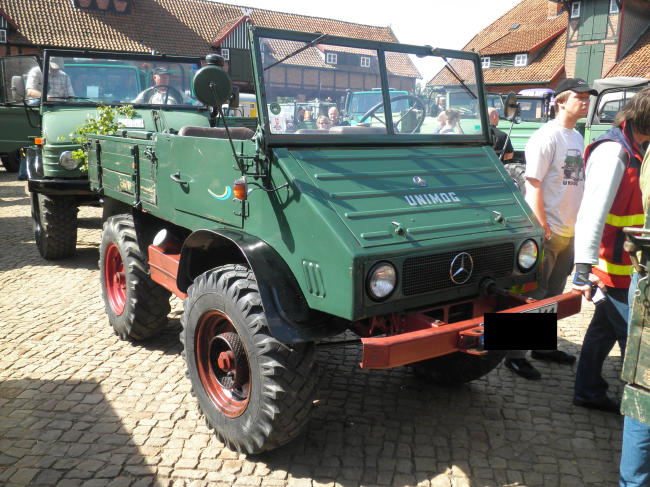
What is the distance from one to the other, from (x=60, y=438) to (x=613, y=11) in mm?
29280

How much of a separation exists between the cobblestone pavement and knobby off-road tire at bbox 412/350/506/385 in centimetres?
10

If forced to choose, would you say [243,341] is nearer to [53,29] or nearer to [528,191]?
[528,191]

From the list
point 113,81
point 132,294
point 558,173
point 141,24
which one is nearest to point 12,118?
point 113,81

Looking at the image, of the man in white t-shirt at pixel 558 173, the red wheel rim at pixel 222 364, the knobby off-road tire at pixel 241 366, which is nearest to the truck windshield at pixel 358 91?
the man in white t-shirt at pixel 558 173

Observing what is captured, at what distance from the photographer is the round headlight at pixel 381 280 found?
2.59m

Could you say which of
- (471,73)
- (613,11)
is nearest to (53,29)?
(613,11)

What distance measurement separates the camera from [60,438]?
321cm

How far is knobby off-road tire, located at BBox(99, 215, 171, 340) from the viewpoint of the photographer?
431 centimetres

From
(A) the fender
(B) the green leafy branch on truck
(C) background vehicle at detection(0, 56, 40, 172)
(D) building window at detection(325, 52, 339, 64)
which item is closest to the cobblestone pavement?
(A) the fender

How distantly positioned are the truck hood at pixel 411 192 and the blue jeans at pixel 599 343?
0.63 meters

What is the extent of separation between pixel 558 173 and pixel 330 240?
1943mm

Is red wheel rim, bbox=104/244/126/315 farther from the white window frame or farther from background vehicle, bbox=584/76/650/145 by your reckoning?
the white window frame

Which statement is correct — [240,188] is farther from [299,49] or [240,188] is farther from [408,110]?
[408,110]

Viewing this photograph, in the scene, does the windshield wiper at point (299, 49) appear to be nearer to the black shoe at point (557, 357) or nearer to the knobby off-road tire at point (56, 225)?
the black shoe at point (557, 357)
